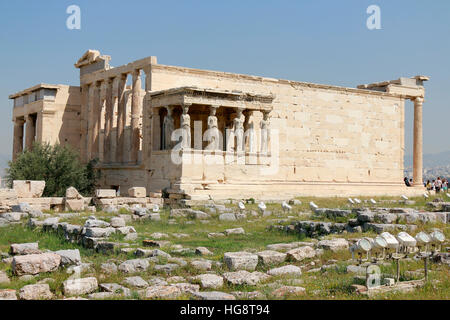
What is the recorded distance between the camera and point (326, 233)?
1331 centimetres

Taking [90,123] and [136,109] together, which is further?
[90,123]

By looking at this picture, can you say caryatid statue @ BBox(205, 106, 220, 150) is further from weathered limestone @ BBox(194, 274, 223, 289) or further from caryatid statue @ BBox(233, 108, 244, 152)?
weathered limestone @ BBox(194, 274, 223, 289)

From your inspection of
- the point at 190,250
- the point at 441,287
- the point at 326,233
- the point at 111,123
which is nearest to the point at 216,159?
the point at 111,123

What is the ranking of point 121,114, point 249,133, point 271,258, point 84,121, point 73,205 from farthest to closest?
point 84,121, point 121,114, point 249,133, point 73,205, point 271,258

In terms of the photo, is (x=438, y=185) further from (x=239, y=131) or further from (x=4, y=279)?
(x=4, y=279)

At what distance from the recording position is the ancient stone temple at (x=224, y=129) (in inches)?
894

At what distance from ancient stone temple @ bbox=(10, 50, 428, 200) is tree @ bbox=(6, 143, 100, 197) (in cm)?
262

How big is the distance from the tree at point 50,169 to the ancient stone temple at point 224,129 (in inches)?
103

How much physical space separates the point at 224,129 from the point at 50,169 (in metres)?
7.83

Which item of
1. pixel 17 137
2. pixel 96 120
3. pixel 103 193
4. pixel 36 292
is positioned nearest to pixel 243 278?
pixel 36 292

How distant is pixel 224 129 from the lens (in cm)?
2575

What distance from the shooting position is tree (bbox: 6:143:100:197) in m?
22.8
